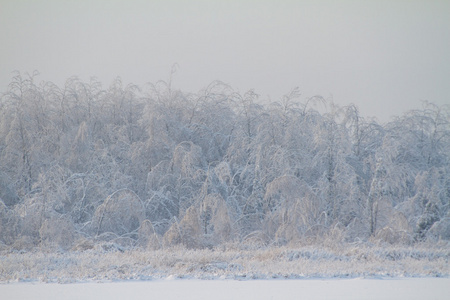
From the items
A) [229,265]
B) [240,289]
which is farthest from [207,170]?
[240,289]

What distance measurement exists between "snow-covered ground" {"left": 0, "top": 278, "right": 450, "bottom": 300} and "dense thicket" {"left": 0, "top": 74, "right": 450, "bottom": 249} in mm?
5148

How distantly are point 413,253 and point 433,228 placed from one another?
4.38 meters

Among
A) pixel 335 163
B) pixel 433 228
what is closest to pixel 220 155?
pixel 335 163

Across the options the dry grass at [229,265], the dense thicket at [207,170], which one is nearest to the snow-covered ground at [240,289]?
the dry grass at [229,265]

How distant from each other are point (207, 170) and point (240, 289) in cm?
943

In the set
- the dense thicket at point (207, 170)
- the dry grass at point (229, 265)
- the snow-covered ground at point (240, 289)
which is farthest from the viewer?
the dense thicket at point (207, 170)

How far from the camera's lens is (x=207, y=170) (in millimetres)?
17266

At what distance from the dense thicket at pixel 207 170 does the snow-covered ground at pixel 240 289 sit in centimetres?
515

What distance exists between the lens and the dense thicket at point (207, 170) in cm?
1477

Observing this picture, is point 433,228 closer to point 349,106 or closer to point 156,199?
point 349,106

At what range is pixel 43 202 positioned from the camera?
1502cm

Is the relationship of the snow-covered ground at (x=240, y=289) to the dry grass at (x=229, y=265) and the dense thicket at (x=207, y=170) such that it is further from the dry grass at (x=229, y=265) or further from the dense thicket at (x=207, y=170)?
the dense thicket at (x=207, y=170)

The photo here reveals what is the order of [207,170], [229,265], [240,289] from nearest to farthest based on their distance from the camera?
1. [240,289]
2. [229,265]
3. [207,170]

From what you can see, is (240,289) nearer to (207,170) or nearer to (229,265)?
(229,265)
